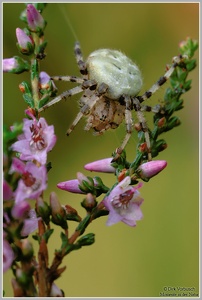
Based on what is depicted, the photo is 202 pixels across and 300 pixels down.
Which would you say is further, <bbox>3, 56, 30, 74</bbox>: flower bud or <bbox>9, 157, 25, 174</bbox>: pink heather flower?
<bbox>3, 56, 30, 74</bbox>: flower bud

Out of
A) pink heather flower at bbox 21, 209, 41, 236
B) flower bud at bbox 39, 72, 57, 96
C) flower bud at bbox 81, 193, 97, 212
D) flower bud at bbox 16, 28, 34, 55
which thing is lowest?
pink heather flower at bbox 21, 209, 41, 236

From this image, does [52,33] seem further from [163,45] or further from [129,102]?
[129,102]

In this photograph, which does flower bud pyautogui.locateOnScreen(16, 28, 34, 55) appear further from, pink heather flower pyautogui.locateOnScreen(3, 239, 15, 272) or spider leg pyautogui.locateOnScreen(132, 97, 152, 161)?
pink heather flower pyautogui.locateOnScreen(3, 239, 15, 272)

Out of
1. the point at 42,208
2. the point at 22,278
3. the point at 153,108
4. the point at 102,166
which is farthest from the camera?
the point at 153,108

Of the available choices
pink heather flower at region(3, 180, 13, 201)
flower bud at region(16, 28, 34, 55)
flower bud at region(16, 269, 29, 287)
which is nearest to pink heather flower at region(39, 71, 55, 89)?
flower bud at region(16, 28, 34, 55)

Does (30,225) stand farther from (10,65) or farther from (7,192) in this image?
(10,65)

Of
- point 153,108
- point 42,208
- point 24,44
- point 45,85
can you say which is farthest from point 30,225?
point 153,108
